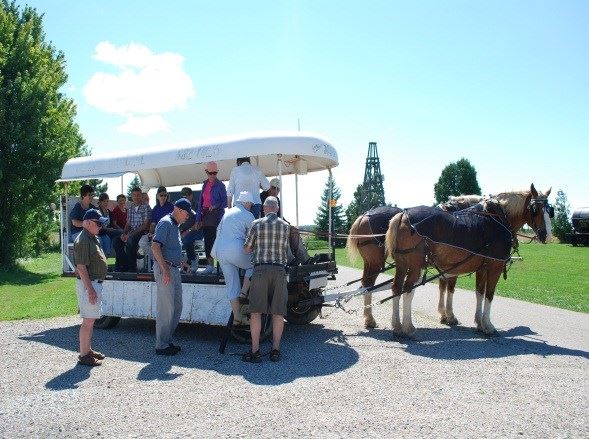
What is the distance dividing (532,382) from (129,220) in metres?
7.19

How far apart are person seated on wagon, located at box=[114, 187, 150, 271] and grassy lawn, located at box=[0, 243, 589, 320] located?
106 inches

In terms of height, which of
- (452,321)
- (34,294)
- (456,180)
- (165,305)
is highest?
(456,180)

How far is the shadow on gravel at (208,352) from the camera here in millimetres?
6594

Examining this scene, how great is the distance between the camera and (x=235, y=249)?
7.68 m

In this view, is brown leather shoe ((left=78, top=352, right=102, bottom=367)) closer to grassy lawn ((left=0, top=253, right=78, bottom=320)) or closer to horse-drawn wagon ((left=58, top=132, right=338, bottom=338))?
horse-drawn wagon ((left=58, top=132, right=338, bottom=338))

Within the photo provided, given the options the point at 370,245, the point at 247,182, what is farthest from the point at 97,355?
the point at 370,245

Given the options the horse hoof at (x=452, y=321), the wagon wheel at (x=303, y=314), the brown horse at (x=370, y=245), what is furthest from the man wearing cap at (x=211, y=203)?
the horse hoof at (x=452, y=321)

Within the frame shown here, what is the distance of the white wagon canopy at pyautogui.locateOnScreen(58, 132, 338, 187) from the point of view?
859 cm

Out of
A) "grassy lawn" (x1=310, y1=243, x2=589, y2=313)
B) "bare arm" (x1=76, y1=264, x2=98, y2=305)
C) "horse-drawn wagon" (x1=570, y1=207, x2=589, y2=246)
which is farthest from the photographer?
"horse-drawn wagon" (x1=570, y1=207, x2=589, y2=246)

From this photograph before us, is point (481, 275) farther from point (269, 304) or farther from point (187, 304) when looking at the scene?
point (187, 304)

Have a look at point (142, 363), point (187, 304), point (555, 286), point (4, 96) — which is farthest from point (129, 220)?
point (4, 96)

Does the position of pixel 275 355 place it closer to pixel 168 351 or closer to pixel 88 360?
pixel 168 351

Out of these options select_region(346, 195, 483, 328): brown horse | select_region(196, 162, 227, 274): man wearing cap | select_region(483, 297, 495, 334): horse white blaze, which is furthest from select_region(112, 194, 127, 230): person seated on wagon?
select_region(483, 297, 495, 334): horse white blaze

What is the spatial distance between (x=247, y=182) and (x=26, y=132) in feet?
59.1
